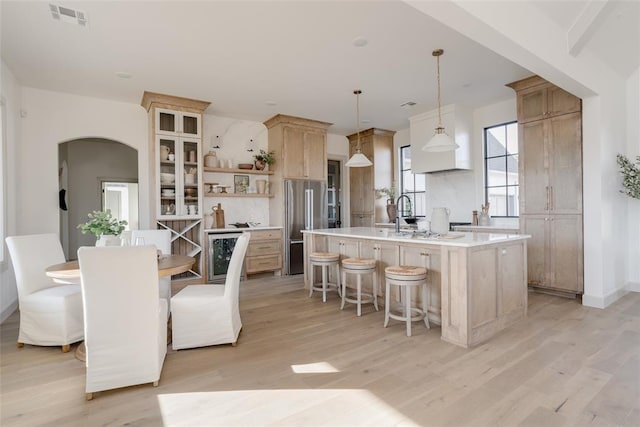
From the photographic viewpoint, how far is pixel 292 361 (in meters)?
2.47

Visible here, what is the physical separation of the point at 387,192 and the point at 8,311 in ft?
19.2

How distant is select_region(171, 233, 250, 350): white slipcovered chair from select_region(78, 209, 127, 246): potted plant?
73 cm

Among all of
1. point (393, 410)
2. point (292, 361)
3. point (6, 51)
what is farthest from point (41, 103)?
point (393, 410)

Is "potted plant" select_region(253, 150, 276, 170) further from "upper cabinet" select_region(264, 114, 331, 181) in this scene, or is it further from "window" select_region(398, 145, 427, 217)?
"window" select_region(398, 145, 427, 217)

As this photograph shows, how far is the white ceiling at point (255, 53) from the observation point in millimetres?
2783

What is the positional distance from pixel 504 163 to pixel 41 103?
6.96 meters

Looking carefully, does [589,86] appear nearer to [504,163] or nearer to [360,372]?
[504,163]

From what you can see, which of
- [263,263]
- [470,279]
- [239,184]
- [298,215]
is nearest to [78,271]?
[470,279]

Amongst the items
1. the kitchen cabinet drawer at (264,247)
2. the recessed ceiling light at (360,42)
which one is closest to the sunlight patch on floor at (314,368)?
the recessed ceiling light at (360,42)

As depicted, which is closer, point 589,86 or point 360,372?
point 360,372

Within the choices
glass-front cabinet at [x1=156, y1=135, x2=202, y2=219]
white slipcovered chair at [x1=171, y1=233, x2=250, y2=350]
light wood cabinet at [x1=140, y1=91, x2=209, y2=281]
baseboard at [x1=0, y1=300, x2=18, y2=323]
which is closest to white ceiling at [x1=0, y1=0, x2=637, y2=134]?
light wood cabinet at [x1=140, y1=91, x2=209, y2=281]

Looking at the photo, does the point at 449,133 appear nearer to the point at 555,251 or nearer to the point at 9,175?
the point at 555,251

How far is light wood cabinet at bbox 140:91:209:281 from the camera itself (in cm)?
479

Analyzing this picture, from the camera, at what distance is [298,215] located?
19.5 ft
